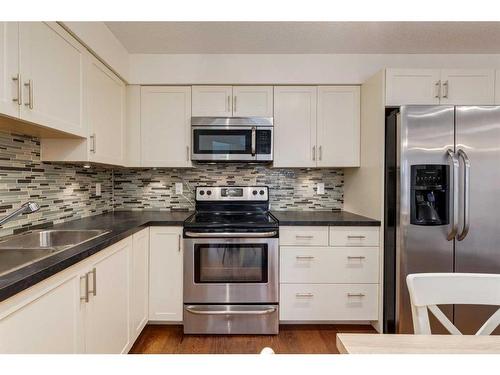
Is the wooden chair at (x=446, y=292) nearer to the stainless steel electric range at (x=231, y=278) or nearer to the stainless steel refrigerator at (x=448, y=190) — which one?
the stainless steel refrigerator at (x=448, y=190)

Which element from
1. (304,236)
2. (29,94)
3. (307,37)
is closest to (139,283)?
(304,236)

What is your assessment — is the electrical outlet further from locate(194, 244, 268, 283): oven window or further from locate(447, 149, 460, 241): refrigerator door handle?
locate(447, 149, 460, 241): refrigerator door handle

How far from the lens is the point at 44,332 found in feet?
3.61

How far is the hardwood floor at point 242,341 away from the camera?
7.12 ft

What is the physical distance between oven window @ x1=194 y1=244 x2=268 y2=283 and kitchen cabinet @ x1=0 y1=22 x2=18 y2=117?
4.67 ft

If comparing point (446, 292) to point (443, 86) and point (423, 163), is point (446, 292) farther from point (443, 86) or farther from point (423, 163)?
point (443, 86)

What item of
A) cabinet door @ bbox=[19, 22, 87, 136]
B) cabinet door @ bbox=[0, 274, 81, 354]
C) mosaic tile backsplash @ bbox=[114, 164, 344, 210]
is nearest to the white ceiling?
cabinet door @ bbox=[19, 22, 87, 136]

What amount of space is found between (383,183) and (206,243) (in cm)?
137

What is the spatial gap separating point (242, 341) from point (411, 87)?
2.23 m

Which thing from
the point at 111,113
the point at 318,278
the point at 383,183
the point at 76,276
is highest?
the point at 111,113

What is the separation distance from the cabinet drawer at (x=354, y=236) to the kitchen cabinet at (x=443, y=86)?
38.2 inches

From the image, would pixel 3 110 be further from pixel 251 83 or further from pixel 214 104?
pixel 251 83
